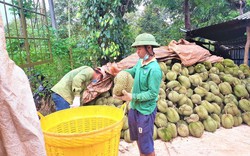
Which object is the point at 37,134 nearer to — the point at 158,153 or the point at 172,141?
the point at 158,153

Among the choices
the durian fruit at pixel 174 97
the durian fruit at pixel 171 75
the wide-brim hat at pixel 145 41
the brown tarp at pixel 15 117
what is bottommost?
the durian fruit at pixel 174 97

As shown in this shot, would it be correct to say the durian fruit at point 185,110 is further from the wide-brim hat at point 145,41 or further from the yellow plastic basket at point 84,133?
the yellow plastic basket at point 84,133

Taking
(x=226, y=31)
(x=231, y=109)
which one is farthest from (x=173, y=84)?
(x=226, y=31)

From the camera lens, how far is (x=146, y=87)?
89.4 inches

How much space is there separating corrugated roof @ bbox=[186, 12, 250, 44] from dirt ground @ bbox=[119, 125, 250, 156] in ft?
7.95

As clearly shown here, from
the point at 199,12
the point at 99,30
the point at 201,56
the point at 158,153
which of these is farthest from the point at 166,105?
the point at 199,12

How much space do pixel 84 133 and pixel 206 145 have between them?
9.13ft

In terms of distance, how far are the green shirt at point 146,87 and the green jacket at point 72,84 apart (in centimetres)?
108

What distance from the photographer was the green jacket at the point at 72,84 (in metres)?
3.18

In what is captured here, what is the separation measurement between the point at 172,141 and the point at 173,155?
1.49 ft

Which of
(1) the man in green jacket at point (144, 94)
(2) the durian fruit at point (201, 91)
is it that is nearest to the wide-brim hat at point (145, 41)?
(1) the man in green jacket at point (144, 94)

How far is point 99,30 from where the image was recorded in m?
5.90

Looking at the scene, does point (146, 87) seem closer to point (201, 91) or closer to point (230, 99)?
point (201, 91)

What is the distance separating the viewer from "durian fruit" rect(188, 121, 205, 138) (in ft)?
12.4
